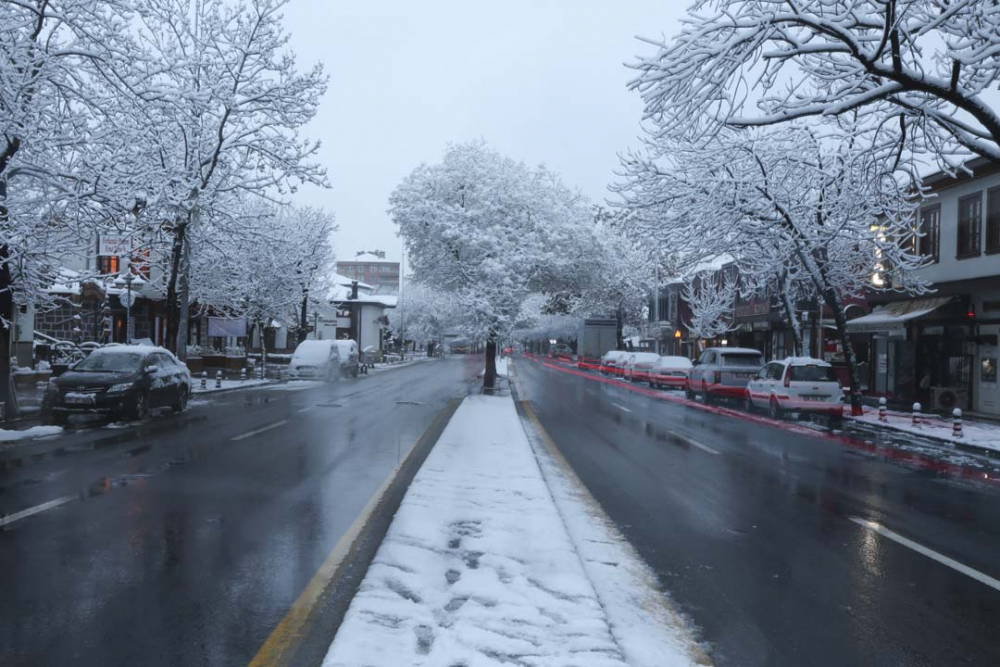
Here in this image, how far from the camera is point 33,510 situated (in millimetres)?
8195

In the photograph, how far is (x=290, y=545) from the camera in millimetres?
6969

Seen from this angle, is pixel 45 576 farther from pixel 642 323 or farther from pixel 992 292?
Result: pixel 642 323

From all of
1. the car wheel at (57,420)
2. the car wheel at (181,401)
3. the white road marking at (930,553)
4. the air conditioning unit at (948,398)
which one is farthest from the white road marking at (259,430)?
the air conditioning unit at (948,398)

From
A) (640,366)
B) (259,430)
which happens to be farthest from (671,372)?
(259,430)

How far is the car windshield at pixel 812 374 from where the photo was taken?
2141cm

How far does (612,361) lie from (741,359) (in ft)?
77.5

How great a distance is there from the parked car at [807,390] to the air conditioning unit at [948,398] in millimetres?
5317

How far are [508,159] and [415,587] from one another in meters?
27.4

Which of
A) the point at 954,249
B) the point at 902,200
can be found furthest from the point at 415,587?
the point at 954,249

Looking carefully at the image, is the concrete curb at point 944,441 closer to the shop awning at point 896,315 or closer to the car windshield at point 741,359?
the car windshield at point 741,359

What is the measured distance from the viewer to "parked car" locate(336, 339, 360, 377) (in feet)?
136

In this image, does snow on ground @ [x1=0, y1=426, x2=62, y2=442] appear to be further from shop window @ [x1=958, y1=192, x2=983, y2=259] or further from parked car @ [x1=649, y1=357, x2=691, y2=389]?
parked car @ [x1=649, y1=357, x2=691, y2=389]


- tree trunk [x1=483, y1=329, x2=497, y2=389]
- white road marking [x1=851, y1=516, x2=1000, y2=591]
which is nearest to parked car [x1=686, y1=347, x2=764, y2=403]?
tree trunk [x1=483, y1=329, x2=497, y2=389]

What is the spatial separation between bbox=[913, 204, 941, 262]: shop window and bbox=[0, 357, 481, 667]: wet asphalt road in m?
20.6
